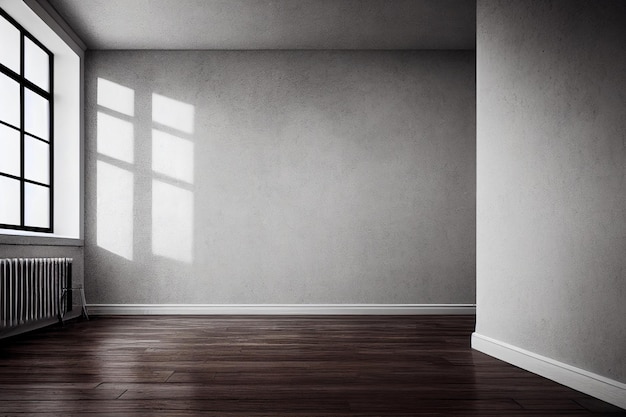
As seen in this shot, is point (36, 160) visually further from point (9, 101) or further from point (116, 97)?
point (116, 97)

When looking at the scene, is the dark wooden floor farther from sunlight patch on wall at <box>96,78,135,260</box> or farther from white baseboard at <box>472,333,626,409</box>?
sunlight patch on wall at <box>96,78,135,260</box>

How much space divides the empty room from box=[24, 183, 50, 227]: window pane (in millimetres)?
29

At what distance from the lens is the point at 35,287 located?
4.83 metres

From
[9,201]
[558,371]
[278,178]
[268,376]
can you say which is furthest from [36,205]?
[558,371]

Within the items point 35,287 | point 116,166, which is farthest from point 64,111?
point 35,287

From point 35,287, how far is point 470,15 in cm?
467

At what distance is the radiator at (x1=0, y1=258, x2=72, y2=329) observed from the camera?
439 centimetres

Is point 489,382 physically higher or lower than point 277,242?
lower

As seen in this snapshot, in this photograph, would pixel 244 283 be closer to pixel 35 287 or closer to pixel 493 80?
pixel 35 287

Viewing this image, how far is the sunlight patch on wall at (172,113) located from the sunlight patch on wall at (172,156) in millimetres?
124

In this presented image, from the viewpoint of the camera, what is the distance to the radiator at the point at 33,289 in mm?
4387

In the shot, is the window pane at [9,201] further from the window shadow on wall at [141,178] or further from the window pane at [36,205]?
the window shadow on wall at [141,178]

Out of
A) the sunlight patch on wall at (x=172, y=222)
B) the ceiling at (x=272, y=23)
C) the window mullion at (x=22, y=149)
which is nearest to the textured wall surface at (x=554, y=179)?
the ceiling at (x=272, y=23)

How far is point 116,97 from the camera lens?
6.27 meters
